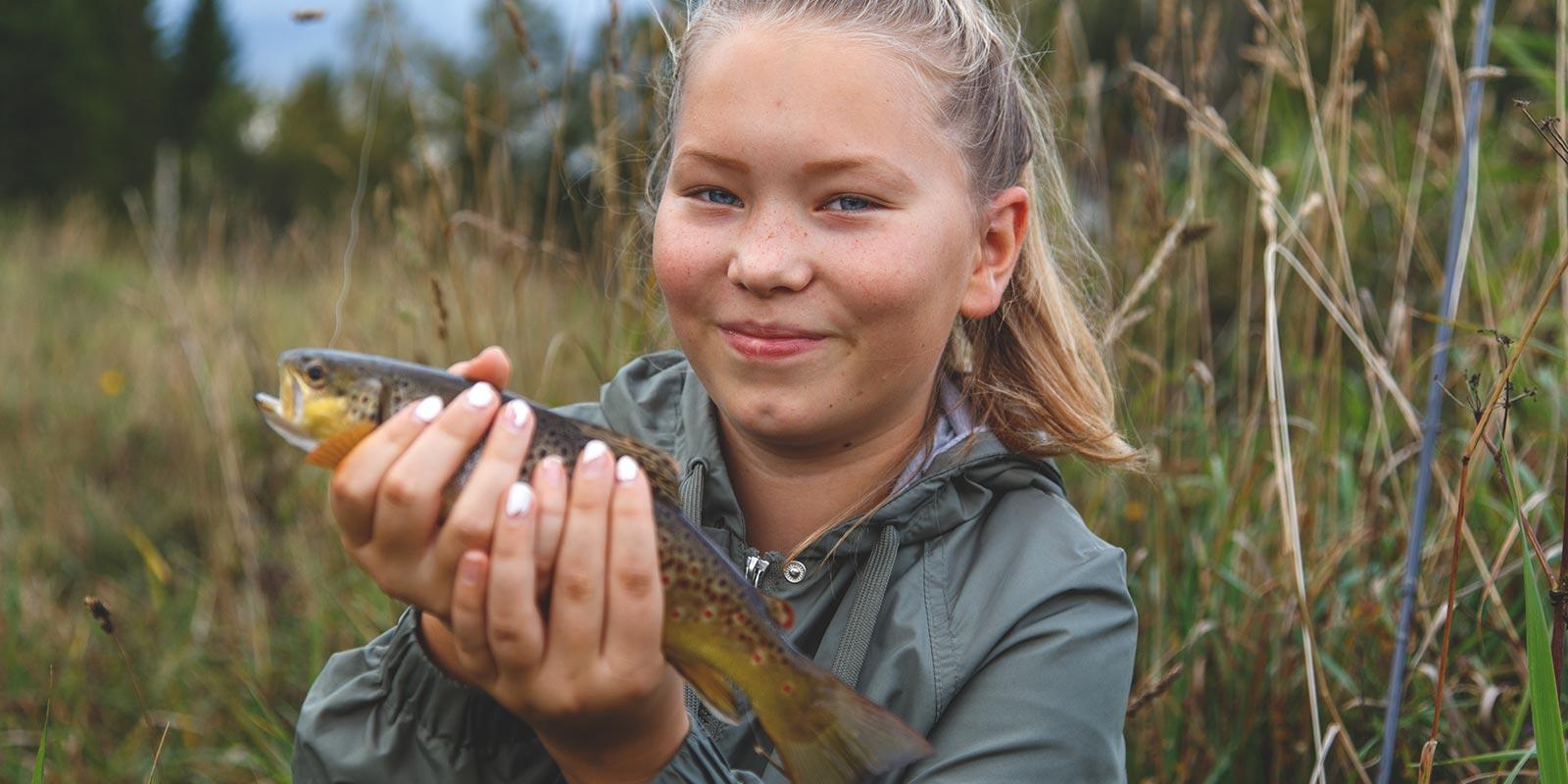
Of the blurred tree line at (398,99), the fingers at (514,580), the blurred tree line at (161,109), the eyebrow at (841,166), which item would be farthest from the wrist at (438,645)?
the blurred tree line at (161,109)

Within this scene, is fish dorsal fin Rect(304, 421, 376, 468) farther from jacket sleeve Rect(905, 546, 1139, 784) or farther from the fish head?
jacket sleeve Rect(905, 546, 1139, 784)

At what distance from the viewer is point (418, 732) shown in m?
1.94

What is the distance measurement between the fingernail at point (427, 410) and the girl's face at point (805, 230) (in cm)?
58

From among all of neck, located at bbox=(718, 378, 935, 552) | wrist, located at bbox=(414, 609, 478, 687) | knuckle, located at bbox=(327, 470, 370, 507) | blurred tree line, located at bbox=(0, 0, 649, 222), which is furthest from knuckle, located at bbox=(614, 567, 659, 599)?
blurred tree line, located at bbox=(0, 0, 649, 222)

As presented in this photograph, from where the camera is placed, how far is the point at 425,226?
394 centimetres

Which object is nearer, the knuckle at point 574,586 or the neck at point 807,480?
the knuckle at point 574,586

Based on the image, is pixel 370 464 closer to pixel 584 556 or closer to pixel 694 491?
pixel 584 556

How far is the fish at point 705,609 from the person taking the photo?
1570mm

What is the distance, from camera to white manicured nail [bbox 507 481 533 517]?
1.51 m

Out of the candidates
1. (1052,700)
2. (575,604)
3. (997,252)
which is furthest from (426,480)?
(997,252)

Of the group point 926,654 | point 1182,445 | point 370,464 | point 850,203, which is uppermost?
point 850,203

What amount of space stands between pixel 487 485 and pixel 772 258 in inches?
24.7

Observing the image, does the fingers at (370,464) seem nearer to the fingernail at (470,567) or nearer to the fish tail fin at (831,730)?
the fingernail at (470,567)

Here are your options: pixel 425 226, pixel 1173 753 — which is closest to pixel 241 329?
pixel 425 226
